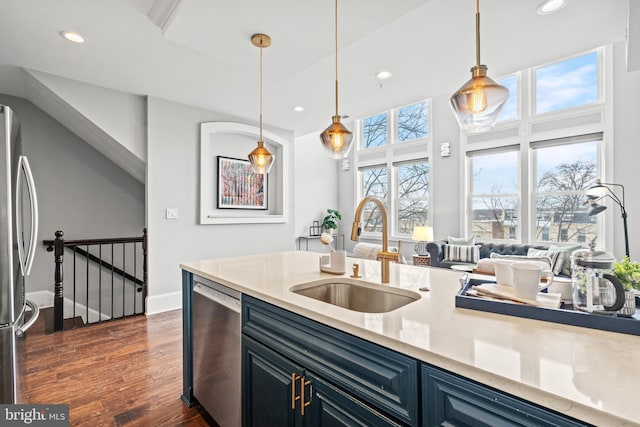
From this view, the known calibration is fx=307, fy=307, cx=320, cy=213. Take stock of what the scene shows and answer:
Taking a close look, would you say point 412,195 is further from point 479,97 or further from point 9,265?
point 9,265

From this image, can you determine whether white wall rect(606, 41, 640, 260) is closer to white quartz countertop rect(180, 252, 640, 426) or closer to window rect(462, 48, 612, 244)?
window rect(462, 48, 612, 244)

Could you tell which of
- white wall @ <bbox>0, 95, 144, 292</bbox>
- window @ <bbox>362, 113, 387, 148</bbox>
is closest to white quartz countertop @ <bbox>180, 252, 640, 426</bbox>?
white wall @ <bbox>0, 95, 144, 292</bbox>

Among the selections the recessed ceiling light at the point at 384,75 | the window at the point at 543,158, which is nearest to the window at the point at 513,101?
the window at the point at 543,158

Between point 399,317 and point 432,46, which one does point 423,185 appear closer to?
point 432,46

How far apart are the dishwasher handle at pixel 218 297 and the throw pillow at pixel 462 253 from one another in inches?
166

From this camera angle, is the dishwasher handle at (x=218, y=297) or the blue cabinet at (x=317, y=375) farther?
the dishwasher handle at (x=218, y=297)

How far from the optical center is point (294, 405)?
3.76 feet

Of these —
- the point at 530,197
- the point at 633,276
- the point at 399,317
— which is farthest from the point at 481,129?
the point at 530,197

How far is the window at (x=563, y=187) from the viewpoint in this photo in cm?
446

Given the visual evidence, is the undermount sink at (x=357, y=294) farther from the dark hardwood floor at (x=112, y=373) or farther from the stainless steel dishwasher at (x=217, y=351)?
the dark hardwood floor at (x=112, y=373)

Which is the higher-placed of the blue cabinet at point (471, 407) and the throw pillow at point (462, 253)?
the blue cabinet at point (471, 407)

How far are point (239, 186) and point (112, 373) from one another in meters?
2.77

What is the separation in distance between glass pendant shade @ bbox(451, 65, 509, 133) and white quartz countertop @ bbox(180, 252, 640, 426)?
77cm

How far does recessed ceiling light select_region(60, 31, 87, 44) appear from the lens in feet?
7.81
